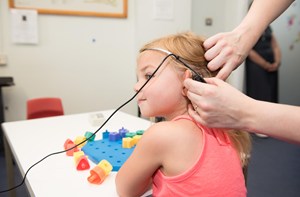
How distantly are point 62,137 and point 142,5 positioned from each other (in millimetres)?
2271

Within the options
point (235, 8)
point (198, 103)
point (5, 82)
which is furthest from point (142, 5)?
point (198, 103)

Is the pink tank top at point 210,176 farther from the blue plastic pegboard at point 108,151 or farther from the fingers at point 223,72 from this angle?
the blue plastic pegboard at point 108,151

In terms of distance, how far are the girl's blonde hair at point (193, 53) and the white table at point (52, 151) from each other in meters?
0.41

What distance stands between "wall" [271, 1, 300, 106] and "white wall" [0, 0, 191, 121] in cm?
163

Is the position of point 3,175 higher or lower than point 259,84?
lower

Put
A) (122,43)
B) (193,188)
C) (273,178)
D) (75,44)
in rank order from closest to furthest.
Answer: (193,188) < (273,178) < (75,44) < (122,43)

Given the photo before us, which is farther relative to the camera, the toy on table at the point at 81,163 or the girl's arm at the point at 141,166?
the toy on table at the point at 81,163

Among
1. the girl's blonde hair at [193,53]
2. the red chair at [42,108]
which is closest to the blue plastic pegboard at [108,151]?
the girl's blonde hair at [193,53]

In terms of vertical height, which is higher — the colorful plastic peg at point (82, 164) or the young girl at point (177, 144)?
the young girl at point (177, 144)

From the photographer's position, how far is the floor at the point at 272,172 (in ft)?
6.85

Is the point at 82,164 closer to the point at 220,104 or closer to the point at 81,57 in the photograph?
the point at 220,104

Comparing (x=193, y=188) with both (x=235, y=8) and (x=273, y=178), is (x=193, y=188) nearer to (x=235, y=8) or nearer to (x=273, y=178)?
(x=273, y=178)

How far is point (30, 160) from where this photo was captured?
1064 millimetres

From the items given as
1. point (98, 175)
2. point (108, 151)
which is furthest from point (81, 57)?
point (98, 175)
